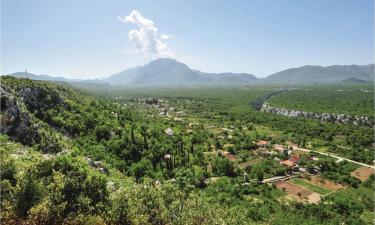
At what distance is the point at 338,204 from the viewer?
4050 centimetres

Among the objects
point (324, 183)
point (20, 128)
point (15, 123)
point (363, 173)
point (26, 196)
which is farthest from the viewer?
point (363, 173)

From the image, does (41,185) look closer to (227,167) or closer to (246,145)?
(227,167)

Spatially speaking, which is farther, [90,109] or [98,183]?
[90,109]

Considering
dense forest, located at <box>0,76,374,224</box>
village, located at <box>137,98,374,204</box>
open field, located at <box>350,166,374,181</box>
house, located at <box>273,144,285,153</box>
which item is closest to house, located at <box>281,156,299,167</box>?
village, located at <box>137,98,374,204</box>

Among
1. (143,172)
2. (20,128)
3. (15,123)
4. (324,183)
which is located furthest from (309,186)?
(15,123)

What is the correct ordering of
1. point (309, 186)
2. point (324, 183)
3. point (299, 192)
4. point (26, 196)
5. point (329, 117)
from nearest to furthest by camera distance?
1. point (26, 196)
2. point (299, 192)
3. point (309, 186)
4. point (324, 183)
5. point (329, 117)

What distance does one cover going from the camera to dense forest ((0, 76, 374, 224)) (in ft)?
55.7

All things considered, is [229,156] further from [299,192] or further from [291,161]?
[299,192]

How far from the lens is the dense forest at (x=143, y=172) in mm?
16984

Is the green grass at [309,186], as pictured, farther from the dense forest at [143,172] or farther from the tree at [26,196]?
the tree at [26,196]

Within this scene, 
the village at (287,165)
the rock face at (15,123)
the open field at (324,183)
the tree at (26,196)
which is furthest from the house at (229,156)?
the tree at (26,196)

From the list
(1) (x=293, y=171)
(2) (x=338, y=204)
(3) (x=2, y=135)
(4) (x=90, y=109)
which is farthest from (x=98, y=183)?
(1) (x=293, y=171)

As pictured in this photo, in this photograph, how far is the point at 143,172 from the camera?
4297cm

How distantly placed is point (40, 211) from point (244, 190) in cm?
3459
